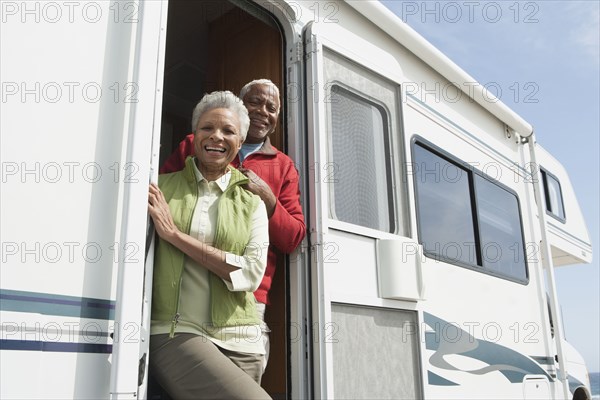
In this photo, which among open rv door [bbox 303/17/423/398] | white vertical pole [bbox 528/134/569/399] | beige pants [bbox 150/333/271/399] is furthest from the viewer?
white vertical pole [bbox 528/134/569/399]

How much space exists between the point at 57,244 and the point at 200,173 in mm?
656

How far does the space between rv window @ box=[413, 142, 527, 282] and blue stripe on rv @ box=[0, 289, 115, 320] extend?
1.94 m

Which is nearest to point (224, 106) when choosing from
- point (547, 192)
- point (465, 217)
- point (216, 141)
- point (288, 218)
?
point (216, 141)

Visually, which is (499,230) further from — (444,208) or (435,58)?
(435,58)

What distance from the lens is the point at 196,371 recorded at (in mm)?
1786

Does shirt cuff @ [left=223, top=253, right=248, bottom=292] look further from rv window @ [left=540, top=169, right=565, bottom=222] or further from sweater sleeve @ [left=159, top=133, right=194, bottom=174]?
rv window @ [left=540, top=169, right=565, bottom=222]

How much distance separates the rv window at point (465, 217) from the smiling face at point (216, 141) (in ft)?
4.37

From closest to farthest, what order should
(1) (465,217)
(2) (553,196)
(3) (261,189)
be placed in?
1. (3) (261,189)
2. (1) (465,217)
3. (2) (553,196)

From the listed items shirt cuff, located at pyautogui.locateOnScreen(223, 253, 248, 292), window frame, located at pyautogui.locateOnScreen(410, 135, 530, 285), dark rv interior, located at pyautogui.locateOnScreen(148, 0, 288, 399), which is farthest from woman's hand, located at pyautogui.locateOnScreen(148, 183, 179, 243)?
window frame, located at pyautogui.locateOnScreen(410, 135, 530, 285)

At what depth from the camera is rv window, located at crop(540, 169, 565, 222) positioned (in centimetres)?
550

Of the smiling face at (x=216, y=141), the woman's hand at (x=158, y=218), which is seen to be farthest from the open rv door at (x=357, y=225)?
the woman's hand at (x=158, y=218)

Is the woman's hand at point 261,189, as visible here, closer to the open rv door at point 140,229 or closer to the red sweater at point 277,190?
the red sweater at point 277,190

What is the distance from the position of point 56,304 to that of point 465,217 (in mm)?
2875

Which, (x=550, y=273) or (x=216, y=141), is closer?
(x=216, y=141)
